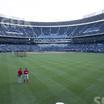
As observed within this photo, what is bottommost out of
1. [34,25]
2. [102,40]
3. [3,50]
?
[3,50]

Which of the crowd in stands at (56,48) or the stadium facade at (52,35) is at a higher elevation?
the stadium facade at (52,35)

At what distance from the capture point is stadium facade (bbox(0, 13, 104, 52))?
81.4 metres

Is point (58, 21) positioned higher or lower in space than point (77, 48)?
higher

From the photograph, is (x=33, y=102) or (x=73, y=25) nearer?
(x=33, y=102)

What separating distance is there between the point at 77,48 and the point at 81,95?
243 ft

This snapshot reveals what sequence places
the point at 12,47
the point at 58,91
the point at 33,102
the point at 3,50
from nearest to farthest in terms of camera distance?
the point at 33,102, the point at 58,91, the point at 3,50, the point at 12,47

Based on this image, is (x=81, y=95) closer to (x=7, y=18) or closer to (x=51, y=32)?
(x=7, y=18)

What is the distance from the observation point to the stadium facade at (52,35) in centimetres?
8138

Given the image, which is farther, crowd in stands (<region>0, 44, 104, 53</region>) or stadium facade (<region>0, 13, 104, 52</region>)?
stadium facade (<region>0, 13, 104, 52</region>)

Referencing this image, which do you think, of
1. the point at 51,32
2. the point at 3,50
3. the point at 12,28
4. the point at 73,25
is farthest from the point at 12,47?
the point at 73,25

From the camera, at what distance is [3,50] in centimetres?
7725

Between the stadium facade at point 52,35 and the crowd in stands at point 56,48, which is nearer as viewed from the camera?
the crowd in stands at point 56,48

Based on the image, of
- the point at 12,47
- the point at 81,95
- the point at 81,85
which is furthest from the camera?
the point at 12,47

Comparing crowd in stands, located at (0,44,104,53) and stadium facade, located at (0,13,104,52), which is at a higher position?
stadium facade, located at (0,13,104,52)
